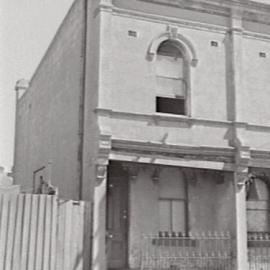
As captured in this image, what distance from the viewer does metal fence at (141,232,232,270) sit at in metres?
13.9

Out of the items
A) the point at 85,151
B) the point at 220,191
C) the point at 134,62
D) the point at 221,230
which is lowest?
Answer: the point at 221,230

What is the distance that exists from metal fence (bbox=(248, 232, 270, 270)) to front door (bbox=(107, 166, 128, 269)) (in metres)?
3.94

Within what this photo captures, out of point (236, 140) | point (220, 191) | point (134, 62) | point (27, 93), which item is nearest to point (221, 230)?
point (220, 191)

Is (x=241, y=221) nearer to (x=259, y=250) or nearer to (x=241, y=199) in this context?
(x=241, y=199)

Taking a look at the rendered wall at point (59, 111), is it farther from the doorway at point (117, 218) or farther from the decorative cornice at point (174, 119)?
the decorative cornice at point (174, 119)

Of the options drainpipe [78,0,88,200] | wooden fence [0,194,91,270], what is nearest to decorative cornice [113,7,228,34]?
drainpipe [78,0,88,200]

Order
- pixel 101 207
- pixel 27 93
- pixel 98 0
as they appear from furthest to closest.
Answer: pixel 27 93, pixel 98 0, pixel 101 207

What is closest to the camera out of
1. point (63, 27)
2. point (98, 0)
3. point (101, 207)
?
point (101, 207)

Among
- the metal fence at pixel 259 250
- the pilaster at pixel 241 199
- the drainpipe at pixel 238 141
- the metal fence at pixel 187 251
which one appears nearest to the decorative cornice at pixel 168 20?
the drainpipe at pixel 238 141

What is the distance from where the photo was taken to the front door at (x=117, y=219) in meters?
14.1

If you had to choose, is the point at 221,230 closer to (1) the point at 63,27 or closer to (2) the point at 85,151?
(2) the point at 85,151

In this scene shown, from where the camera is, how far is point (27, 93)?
25328 mm

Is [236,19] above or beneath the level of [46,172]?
above

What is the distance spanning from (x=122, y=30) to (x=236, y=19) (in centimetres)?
393
